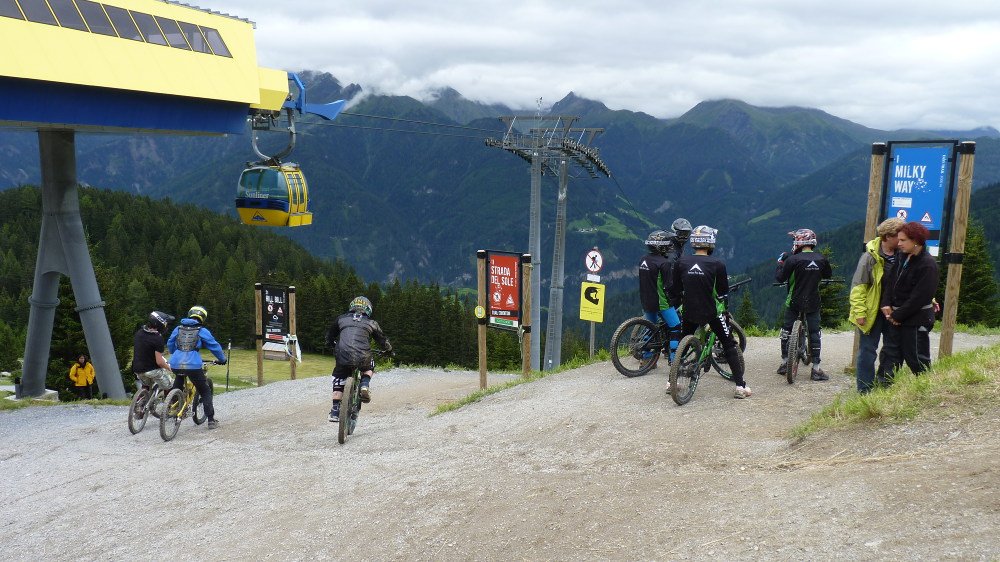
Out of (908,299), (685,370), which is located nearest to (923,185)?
(908,299)

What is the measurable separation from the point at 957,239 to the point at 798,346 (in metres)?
2.46

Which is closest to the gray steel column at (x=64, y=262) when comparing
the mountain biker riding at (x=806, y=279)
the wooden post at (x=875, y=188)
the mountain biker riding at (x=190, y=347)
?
the mountain biker riding at (x=190, y=347)

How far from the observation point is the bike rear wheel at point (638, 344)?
12.6 meters

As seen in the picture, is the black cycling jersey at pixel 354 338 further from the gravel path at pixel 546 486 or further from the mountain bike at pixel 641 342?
the mountain bike at pixel 641 342

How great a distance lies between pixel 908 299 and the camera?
820cm

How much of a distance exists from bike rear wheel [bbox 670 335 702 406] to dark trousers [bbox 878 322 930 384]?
224cm

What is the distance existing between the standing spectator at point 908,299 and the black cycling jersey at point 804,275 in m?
2.45

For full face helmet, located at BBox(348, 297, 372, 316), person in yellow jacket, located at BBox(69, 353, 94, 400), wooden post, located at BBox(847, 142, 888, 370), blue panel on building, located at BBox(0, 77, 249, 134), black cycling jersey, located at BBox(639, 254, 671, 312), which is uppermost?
blue panel on building, located at BBox(0, 77, 249, 134)

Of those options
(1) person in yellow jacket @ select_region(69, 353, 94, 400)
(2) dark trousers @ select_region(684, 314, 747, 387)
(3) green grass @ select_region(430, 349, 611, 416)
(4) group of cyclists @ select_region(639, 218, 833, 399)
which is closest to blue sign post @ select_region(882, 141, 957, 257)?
(4) group of cyclists @ select_region(639, 218, 833, 399)

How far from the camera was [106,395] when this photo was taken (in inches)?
938

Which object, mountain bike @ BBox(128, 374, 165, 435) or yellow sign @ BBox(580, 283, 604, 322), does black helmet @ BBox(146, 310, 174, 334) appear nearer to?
mountain bike @ BBox(128, 374, 165, 435)

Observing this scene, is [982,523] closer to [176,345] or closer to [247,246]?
[176,345]

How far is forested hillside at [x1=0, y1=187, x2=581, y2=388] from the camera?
250 feet

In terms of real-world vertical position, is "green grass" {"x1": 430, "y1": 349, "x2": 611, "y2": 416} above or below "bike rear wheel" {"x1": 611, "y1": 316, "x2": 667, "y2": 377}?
below
